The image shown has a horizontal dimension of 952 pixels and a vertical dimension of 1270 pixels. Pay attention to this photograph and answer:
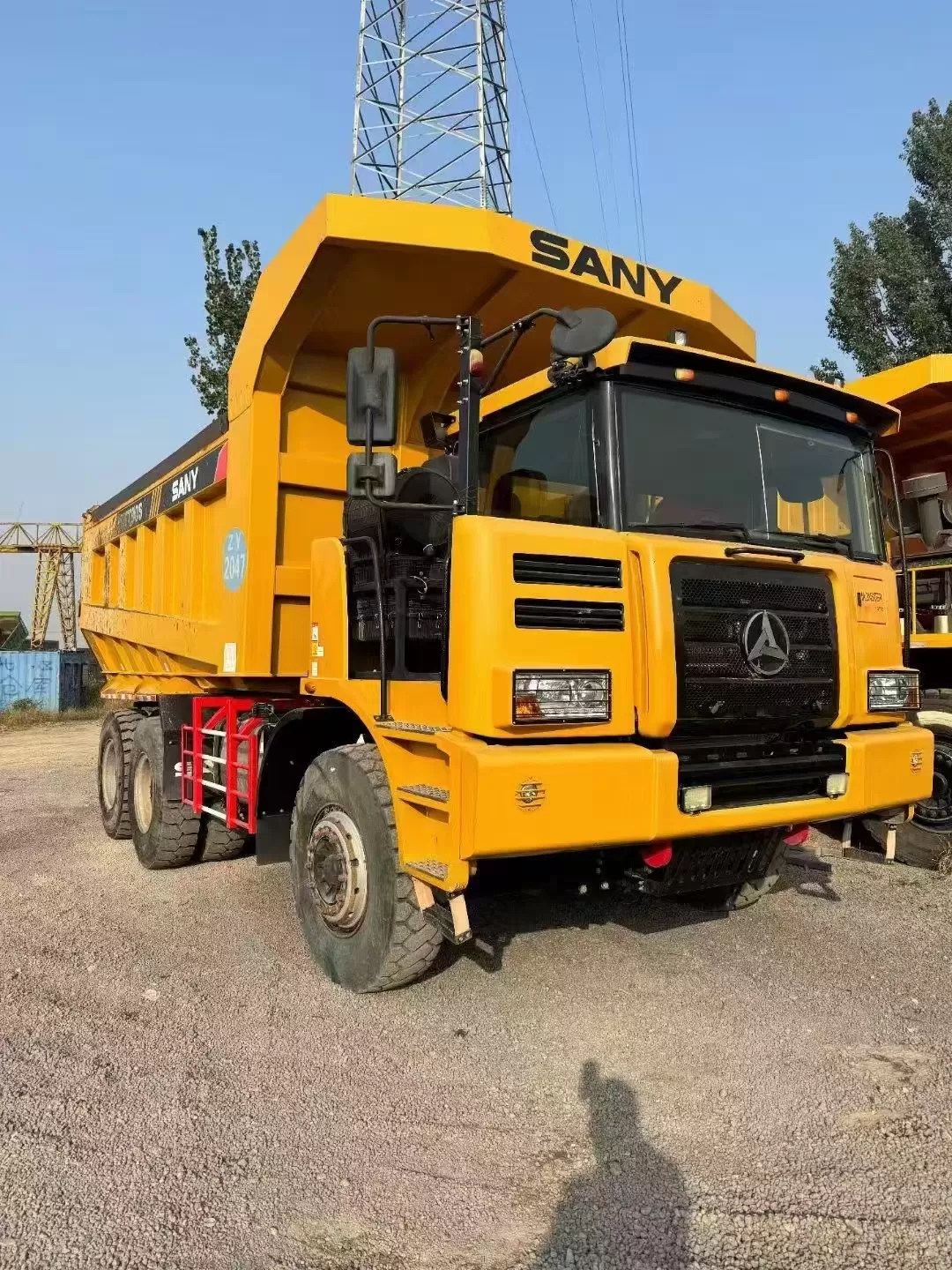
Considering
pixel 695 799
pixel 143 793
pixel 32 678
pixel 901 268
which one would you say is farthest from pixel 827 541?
pixel 32 678

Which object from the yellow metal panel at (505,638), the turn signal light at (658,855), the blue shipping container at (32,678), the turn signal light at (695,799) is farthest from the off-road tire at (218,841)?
the blue shipping container at (32,678)

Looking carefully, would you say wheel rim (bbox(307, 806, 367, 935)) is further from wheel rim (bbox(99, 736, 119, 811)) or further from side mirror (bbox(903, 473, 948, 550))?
side mirror (bbox(903, 473, 948, 550))

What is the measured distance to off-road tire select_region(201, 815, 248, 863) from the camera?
260 inches

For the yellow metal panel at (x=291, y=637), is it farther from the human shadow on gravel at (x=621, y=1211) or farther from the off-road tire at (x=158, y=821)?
the human shadow on gravel at (x=621, y=1211)

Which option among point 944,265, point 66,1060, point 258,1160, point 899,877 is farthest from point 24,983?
point 944,265

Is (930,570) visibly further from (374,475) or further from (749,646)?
(374,475)

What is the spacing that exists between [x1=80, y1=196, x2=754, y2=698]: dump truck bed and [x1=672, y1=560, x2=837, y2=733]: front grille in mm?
1824

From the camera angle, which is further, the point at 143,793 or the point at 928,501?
the point at 143,793

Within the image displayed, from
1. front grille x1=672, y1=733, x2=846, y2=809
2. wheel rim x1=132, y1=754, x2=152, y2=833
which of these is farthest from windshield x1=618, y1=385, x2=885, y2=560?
wheel rim x1=132, y1=754, x2=152, y2=833

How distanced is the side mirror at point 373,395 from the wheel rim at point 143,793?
13.5 ft

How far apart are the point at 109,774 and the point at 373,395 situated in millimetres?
5353

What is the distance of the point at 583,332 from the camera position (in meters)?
3.44

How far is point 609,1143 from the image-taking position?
2887 mm

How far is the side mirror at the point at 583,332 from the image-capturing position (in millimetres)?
3391
